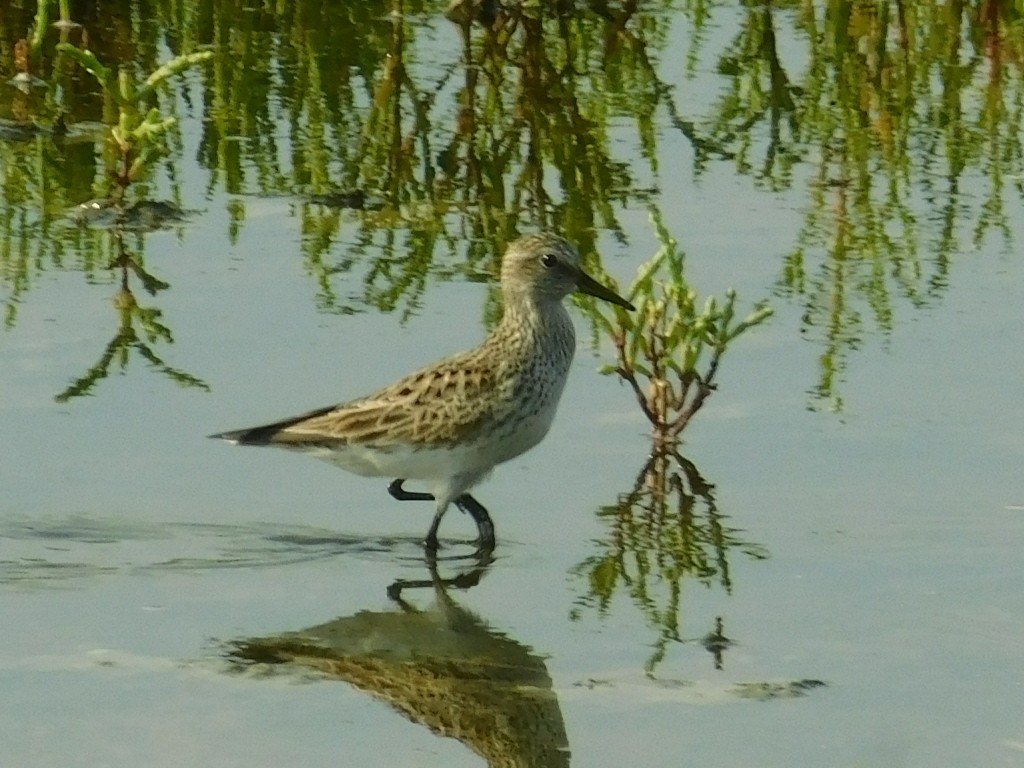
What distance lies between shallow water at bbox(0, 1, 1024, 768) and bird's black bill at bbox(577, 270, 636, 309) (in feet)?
1.61

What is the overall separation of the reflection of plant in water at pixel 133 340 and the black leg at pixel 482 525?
1428mm

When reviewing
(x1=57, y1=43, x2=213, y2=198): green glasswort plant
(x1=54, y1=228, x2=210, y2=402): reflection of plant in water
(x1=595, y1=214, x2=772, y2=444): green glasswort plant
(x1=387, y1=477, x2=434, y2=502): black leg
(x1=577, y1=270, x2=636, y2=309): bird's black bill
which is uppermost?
(x1=57, y1=43, x2=213, y2=198): green glasswort plant

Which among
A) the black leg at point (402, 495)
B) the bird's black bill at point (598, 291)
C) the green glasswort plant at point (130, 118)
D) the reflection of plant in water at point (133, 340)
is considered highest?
the green glasswort plant at point (130, 118)

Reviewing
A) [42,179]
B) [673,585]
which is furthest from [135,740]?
[42,179]

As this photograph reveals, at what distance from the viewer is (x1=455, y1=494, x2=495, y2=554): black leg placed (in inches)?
296

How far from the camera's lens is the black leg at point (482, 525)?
24.6 ft

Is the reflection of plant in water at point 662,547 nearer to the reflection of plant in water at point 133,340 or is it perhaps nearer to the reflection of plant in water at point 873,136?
the reflection of plant in water at point 873,136

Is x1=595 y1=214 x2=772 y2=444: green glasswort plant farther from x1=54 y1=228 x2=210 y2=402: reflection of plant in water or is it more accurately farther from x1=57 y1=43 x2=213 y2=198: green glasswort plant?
x1=57 y1=43 x2=213 y2=198: green glasswort plant

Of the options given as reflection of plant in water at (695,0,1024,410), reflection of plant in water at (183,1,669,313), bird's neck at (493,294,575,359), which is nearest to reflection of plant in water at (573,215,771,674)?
bird's neck at (493,294,575,359)

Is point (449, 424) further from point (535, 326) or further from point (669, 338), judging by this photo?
point (669, 338)

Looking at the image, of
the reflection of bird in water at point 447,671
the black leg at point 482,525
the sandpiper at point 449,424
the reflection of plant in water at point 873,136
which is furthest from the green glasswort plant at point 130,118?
the reflection of bird in water at point 447,671

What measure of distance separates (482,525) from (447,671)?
114cm

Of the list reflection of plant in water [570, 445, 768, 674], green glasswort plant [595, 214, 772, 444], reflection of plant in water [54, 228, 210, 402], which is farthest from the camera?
reflection of plant in water [54, 228, 210, 402]

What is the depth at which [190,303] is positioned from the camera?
943 centimetres
